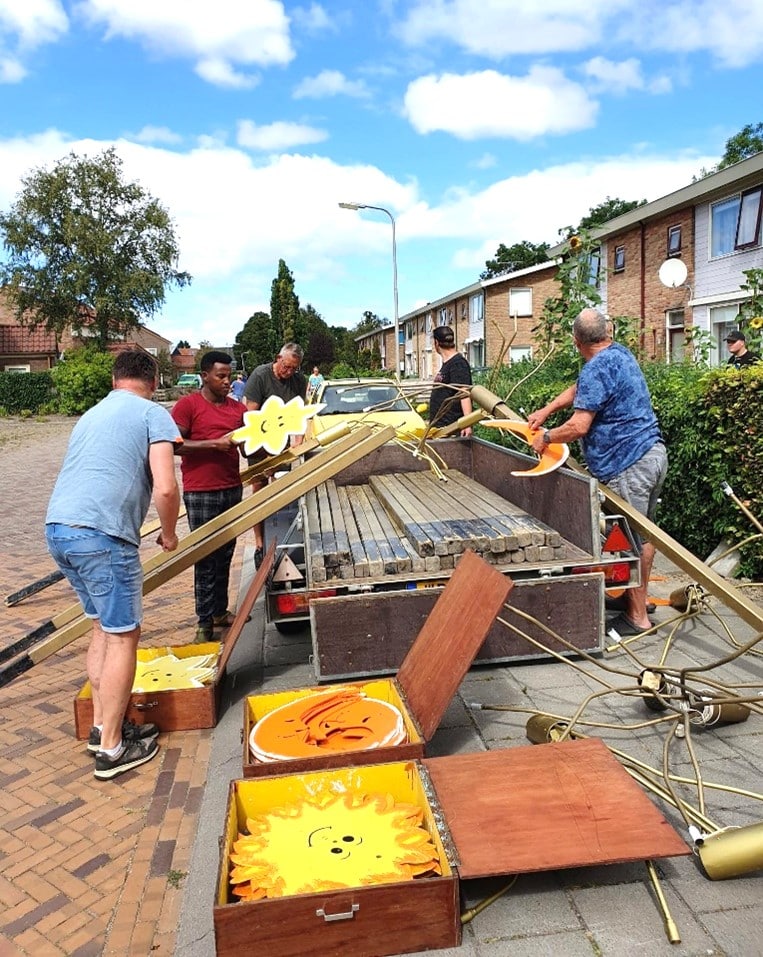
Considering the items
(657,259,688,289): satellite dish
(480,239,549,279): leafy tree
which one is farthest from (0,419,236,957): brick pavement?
(480,239,549,279): leafy tree

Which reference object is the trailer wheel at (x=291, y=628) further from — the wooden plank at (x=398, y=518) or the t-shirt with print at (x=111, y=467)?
the t-shirt with print at (x=111, y=467)

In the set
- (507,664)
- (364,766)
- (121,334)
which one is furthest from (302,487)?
(121,334)

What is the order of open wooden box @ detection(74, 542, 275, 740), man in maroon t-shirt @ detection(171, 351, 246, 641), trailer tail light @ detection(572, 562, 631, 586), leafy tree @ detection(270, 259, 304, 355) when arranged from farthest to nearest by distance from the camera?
leafy tree @ detection(270, 259, 304, 355)
man in maroon t-shirt @ detection(171, 351, 246, 641)
trailer tail light @ detection(572, 562, 631, 586)
open wooden box @ detection(74, 542, 275, 740)

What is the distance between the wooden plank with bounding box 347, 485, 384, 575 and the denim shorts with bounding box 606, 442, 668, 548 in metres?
1.62

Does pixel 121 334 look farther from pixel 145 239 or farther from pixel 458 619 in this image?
pixel 458 619

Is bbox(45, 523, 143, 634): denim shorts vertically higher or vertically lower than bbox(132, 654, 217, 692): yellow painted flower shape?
higher

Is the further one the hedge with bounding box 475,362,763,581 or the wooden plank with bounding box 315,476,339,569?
the hedge with bounding box 475,362,763,581

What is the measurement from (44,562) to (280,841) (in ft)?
21.8

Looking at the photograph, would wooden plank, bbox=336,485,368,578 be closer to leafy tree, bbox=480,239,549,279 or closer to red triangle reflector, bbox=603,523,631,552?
red triangle reflector, bbox=603,523,631,552

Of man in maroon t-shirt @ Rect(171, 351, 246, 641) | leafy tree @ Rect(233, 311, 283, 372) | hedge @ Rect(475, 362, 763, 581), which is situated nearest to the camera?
man in maroon t-shirt @ Rect(171, 351, 246, 641)

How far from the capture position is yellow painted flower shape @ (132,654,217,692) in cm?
435

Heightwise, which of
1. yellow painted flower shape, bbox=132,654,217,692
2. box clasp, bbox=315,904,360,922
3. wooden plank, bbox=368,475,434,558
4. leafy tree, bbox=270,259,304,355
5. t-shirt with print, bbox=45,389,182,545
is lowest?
yellow painted flower shape, bbox=132,654,217,692

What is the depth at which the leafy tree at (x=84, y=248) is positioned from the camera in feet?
159

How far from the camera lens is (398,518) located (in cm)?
538
